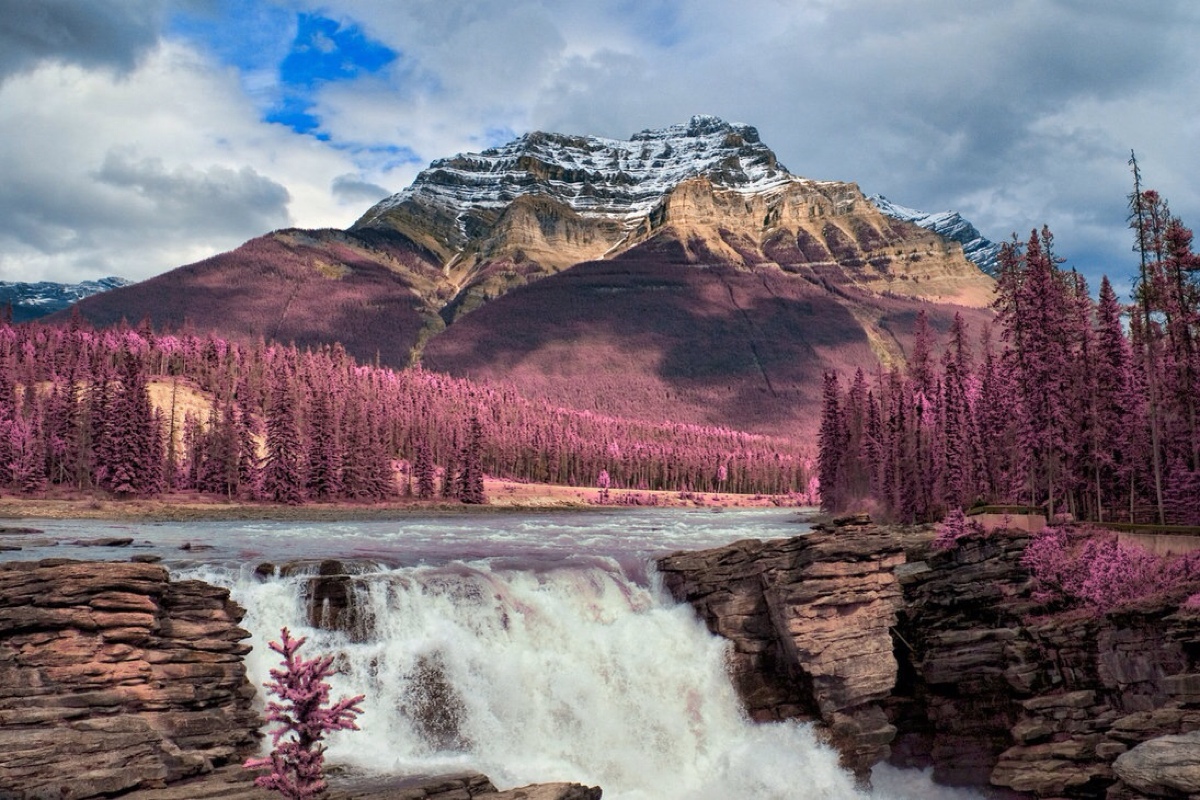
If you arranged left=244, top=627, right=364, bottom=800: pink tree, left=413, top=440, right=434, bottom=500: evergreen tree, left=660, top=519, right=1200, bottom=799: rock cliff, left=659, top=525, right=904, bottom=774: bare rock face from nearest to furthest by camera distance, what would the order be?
left=244, top=627, right=364, bottom=800: pink tree < left=660, top=519, right=1200, bottom=799: rock cliff < left=659, top=525, right=904, bottom=774: bare rock face < left=413, top=440, right=434, bottom=500: evergreen tree

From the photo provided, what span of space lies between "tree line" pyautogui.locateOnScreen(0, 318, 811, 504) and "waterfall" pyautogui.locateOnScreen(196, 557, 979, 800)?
8756 centimetres

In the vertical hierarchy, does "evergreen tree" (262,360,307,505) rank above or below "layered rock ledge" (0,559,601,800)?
above

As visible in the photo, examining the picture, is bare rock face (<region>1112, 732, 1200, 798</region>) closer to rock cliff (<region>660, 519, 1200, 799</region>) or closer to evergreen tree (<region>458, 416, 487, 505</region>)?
rock cliff (<region>660, 519, 1200, 799</region>)

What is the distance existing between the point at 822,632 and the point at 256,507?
92.4 meters

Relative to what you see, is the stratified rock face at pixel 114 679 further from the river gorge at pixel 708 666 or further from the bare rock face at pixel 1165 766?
the bare rock face at pixel 1165 766

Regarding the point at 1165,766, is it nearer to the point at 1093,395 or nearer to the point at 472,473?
the point at 1093,395

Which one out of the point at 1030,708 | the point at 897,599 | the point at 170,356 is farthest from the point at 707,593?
→ the point at 170,356

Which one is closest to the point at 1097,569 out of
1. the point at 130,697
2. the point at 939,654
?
the point at 939,654

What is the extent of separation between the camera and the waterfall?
30109mm

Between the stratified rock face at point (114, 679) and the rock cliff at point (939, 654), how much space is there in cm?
2019

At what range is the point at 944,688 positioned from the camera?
3731 centimetres

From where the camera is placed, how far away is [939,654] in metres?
37.5

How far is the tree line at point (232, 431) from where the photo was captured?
360 feet

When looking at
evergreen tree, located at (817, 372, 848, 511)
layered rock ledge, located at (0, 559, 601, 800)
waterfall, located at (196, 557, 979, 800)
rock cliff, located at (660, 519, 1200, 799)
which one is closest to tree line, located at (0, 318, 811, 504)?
evergreen tree, located at (817, 372, 848, 511)
